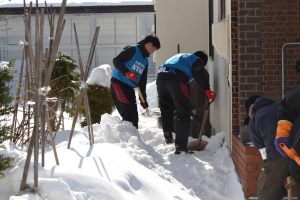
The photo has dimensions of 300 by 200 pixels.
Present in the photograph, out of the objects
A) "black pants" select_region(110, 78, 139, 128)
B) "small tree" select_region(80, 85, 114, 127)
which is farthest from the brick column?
"small tree" select_region(80, 85, 114, 127)

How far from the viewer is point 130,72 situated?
9102mm

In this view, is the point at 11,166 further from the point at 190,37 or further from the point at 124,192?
the point at 190,37

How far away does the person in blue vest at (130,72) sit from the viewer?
9.05 meters

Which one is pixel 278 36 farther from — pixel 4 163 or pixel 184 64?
pixel 4 163

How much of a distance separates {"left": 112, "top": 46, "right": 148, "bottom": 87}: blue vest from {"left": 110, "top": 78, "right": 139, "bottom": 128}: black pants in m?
0.07

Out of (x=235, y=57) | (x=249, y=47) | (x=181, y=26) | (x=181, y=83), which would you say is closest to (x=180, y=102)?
(x=181, y=83)

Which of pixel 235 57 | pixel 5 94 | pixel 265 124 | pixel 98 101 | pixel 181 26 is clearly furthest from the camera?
pixel 181 26

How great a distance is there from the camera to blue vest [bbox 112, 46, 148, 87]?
913cm

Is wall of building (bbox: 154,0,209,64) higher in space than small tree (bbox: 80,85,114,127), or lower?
higher

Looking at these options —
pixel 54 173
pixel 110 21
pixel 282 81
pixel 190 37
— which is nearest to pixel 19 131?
pixel 54 173

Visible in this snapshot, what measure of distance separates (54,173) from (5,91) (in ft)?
2.55

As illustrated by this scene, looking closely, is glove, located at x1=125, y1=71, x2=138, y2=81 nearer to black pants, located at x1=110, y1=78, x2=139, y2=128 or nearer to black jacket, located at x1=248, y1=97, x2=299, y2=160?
black pants, located at x1=110, y1=78, x2=139, y2=128

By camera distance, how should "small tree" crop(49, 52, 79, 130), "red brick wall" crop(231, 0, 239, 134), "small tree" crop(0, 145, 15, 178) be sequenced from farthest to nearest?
"small tree" crop(49, 52, 79, 130)
"red brick wall" crop(231, 0, 239, 134)
"small tree" crop(0, 145, 15, 178)

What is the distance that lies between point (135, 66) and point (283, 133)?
14.5 ft
